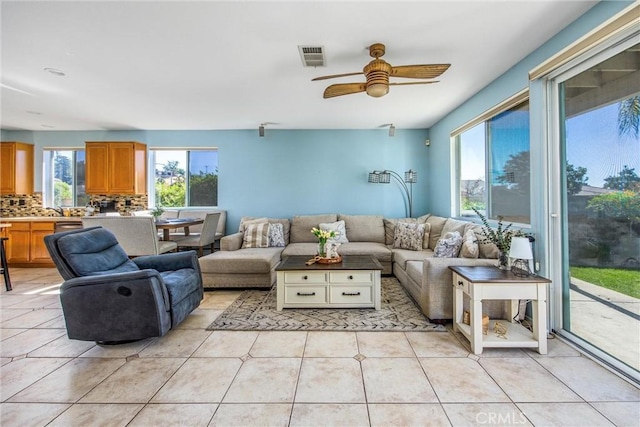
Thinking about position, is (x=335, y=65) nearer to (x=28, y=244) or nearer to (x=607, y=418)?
(x=607, y=418)

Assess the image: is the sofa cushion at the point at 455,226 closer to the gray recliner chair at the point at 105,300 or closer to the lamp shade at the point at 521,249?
the lamp shade at the point at 521,249

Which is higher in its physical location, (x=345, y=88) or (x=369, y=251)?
(x=345, y=88)

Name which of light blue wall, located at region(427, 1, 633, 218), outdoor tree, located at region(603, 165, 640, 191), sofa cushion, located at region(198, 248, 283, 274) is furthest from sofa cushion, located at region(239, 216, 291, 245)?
outdoor tree, located at region(603, 165, 640, 191)

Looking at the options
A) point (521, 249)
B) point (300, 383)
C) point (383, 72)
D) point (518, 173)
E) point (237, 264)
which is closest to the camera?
point (300, 383)

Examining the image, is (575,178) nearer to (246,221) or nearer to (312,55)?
(312,55)

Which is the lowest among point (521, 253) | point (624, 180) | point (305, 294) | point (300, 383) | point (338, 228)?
point (300, 383)

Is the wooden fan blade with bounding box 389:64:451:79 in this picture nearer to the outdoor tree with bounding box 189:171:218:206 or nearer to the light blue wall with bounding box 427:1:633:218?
the light blue wall with bounding box 427:1:633:218

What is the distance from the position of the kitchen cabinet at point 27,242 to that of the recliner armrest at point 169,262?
3.34 m

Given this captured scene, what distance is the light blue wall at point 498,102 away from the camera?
6.73 ft

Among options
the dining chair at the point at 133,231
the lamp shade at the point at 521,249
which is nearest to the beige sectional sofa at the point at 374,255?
the lamp shade at the point at 521,249

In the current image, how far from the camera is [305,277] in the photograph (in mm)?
3016

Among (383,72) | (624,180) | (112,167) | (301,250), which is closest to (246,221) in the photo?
(301,250)

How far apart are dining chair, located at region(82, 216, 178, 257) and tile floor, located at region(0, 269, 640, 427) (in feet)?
4.50

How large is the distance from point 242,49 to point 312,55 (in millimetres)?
625
